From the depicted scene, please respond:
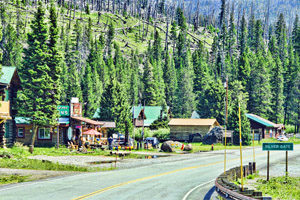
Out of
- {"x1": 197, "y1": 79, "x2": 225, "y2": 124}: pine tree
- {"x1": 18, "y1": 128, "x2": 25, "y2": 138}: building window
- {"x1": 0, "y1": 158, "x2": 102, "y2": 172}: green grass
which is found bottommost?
{"x1": 0, "y1": 158, "x2": 102, "y2": 172}: green grass

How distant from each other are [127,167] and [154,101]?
93.1m

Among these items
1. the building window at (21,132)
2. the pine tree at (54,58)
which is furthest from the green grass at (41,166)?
the building window at (21,132)

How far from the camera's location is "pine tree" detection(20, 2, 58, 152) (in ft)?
165

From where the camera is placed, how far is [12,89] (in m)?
51.1

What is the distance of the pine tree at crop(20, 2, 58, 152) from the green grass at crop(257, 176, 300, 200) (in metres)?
32.4

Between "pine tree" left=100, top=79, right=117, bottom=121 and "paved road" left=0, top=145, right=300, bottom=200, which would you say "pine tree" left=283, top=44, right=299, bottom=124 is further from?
"paved road" left=0, top=145, right=300, bottom=200

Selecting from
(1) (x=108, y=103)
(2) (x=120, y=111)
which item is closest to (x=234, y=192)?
(2) (x=120, y=111)

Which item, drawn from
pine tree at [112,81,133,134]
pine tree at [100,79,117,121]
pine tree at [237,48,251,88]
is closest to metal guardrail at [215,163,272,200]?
pine tree at [112,81,133,134]

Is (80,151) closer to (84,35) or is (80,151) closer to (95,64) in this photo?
(95,64)

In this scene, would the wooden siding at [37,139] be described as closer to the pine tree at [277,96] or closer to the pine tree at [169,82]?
the pine tree at [277,96]

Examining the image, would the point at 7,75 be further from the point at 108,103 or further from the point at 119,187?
the point at 108,103

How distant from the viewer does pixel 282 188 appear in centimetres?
2234

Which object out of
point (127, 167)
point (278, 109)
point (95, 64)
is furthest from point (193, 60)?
point (127, 167)

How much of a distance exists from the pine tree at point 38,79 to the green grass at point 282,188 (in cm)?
3236
